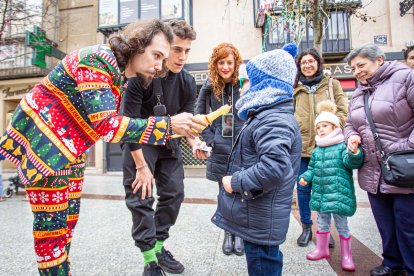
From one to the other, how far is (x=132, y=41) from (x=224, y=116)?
1.39 meters

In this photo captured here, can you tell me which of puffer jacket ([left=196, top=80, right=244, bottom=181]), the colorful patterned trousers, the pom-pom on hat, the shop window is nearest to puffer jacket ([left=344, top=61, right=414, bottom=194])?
the pom-pom on hat

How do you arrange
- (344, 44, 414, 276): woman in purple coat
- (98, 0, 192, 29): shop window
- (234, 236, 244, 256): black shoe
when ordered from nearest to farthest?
(344, 44, 414, 276): woman in purple coat → (234, 236, 244, 256): black shoe → (98, 0, 192, 29): shop window

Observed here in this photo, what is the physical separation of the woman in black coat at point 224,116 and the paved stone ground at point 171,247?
0.36m

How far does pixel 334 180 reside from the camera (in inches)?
94.0

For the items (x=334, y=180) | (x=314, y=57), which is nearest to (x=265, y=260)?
(x=334, y=180)

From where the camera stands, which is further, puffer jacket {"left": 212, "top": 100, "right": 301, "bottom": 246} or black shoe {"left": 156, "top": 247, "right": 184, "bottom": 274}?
black shoe {"left": 156, "top": 247, "right": 184, "bottom": 274}

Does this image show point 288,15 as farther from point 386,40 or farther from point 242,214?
point 386,40

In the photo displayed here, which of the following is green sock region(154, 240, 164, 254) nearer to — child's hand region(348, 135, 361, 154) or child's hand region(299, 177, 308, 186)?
child's hand region(299, 177, 308, 186)

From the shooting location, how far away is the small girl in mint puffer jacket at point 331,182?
2297 mm

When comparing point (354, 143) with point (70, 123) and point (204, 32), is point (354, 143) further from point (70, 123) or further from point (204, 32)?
point (204, 32)

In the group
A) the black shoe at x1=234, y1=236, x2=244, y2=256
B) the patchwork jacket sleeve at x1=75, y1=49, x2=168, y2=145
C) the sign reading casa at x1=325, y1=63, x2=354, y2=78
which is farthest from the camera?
the sign reading casa at x1=325, y1=63, x2=354, y2=78

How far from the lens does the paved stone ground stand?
2230 millimetres

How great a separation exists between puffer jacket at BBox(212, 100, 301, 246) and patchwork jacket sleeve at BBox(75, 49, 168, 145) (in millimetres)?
493

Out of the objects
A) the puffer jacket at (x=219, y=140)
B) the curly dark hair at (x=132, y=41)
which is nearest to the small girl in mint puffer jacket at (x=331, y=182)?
the puffer jacket at (x=219, y=140)
